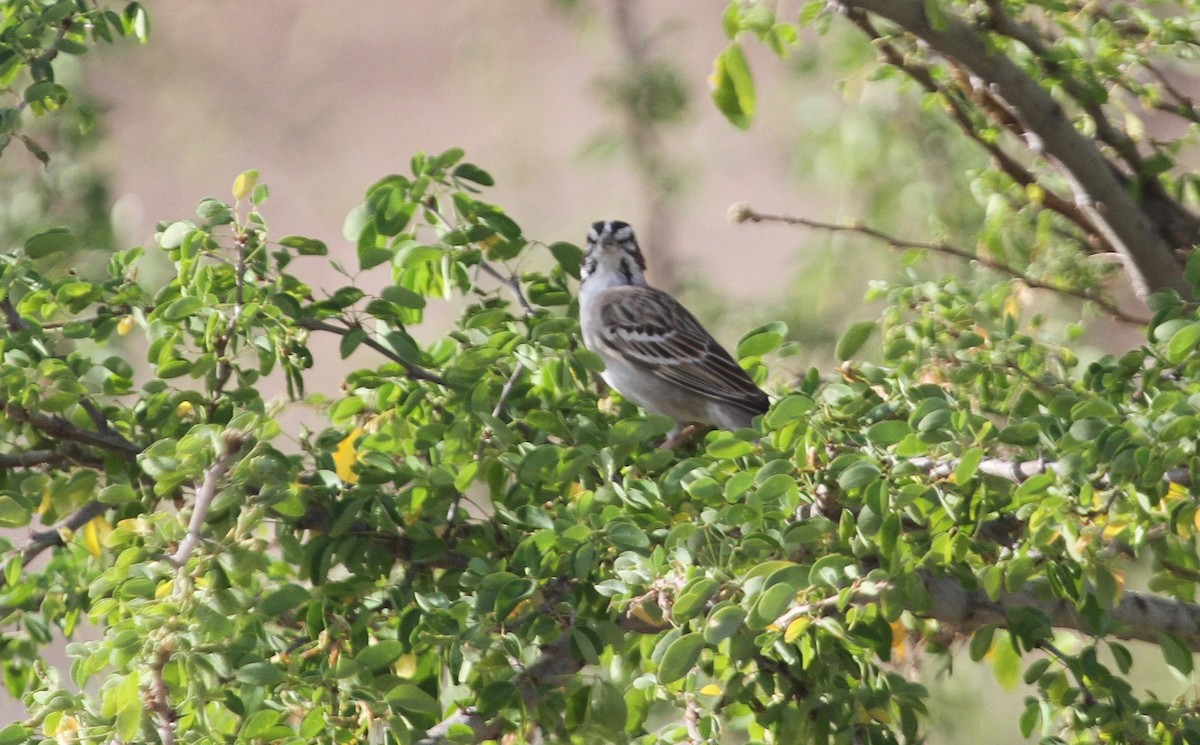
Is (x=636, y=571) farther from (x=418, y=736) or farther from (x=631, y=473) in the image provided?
(x=631, y=473)

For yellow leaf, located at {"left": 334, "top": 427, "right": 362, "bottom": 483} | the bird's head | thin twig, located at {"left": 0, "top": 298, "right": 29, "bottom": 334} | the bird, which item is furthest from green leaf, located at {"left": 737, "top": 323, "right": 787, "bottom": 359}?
the bird's head

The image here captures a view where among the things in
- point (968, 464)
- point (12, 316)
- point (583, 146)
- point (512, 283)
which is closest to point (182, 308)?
point (12, 316)

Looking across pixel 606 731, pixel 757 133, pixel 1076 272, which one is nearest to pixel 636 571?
pixel 606 731

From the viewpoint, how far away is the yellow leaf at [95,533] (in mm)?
2943

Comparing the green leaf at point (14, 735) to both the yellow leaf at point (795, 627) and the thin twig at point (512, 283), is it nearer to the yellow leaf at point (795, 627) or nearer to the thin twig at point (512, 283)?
the yellow leaf at point (795, 627)

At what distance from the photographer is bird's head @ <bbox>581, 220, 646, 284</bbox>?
6.00 m

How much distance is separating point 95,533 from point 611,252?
129 inches

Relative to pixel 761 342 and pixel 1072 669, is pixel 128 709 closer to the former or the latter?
pixel 761 342

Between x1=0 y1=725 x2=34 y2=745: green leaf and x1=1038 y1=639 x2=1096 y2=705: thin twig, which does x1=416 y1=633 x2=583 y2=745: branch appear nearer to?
x1=0 y1=725 x2=34 y2=745: green leaf

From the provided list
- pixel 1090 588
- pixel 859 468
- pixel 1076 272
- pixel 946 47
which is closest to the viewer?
pixel 859 468

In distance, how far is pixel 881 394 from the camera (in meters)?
2.91

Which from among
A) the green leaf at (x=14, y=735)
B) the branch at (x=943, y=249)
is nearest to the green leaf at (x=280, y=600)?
the green leaf at (x=14, y=735)

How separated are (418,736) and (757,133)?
6.60 metres

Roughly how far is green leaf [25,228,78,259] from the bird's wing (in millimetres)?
2860
